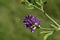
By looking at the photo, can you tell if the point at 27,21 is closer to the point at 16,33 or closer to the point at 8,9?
the point at 16,33

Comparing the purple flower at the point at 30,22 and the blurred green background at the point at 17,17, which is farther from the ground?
the blurred green background at the point at 17,17

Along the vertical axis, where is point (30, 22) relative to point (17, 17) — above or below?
below

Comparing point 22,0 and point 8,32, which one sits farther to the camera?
point 8,32

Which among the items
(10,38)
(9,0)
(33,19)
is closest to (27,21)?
(33,19)

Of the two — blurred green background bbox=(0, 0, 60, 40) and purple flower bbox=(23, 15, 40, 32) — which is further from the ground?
blurred green background bbox=(0, 0, 60, 40)

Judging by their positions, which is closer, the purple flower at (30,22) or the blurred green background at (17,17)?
the purple flower at (30,22)

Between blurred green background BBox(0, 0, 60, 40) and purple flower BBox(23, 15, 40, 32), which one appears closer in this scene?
purple flower BBox(23, 15, 40, 32)

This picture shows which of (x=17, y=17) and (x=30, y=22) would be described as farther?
(x=17, y=17)

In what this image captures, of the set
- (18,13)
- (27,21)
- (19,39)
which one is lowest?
(27,21)
